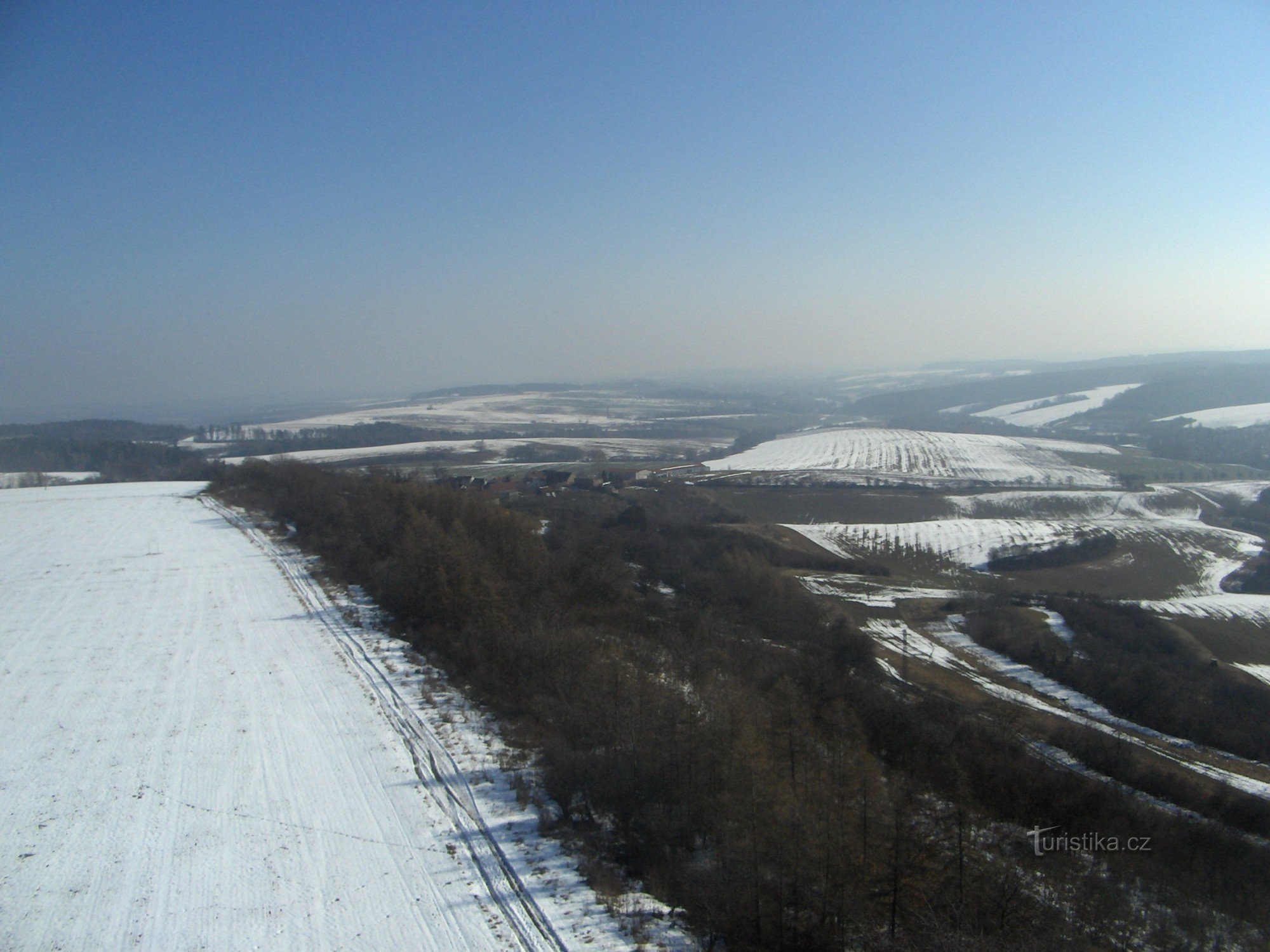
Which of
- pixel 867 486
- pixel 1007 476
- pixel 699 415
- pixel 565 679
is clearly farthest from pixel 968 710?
pixel 699 415

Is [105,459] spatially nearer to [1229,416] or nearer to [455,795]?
[455,795]

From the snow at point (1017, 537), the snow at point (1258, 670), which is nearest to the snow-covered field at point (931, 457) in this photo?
the snow at point (1017, 537)

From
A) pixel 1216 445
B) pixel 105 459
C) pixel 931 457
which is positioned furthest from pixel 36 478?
pixel 1216 445

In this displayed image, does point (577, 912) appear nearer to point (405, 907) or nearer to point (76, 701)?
point (405, 907)

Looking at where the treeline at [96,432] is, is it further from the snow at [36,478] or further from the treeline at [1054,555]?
the treeline at [1054,555]

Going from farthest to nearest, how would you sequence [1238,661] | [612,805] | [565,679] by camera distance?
[1238,661] < [565,679] < [612,805]

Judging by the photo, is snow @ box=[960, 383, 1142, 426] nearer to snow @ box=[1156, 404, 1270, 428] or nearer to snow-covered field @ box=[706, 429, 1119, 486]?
snow @ box=[1156, 404, 1270, 428]
